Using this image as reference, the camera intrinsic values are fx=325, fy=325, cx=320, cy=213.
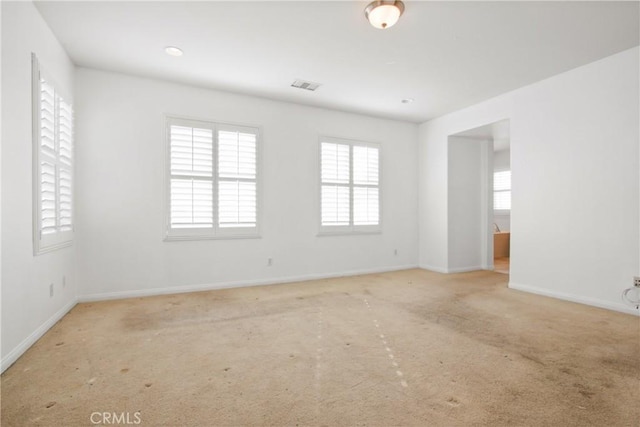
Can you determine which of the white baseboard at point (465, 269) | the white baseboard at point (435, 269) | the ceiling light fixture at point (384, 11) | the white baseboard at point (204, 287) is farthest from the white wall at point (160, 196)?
the ceiling light fixture at point (384, 11)

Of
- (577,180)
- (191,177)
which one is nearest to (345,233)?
(191,177)

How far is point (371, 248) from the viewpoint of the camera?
5.64m

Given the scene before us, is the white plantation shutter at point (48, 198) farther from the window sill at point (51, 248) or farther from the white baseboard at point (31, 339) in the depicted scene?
the white baseboard at point (31, 339)

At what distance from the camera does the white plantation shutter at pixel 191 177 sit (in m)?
A: 4.20

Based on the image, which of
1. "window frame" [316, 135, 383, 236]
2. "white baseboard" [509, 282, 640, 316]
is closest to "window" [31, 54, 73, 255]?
"window frame" [316, 135, 383, 236]

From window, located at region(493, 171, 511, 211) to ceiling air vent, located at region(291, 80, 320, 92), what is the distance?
616 centimetres

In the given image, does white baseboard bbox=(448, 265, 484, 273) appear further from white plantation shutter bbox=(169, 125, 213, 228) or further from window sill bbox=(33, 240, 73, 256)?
window sill bbox=(33, 240, 73, 256)

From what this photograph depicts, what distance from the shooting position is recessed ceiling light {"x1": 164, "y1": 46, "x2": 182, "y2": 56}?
3.31 m

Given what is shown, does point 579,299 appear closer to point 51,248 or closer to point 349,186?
point 349,186

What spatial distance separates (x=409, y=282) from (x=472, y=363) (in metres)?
2.61

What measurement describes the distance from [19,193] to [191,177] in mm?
1948

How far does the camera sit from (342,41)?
126 inches

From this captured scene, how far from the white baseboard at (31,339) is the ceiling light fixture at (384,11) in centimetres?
363

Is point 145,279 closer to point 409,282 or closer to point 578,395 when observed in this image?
point 409,282
